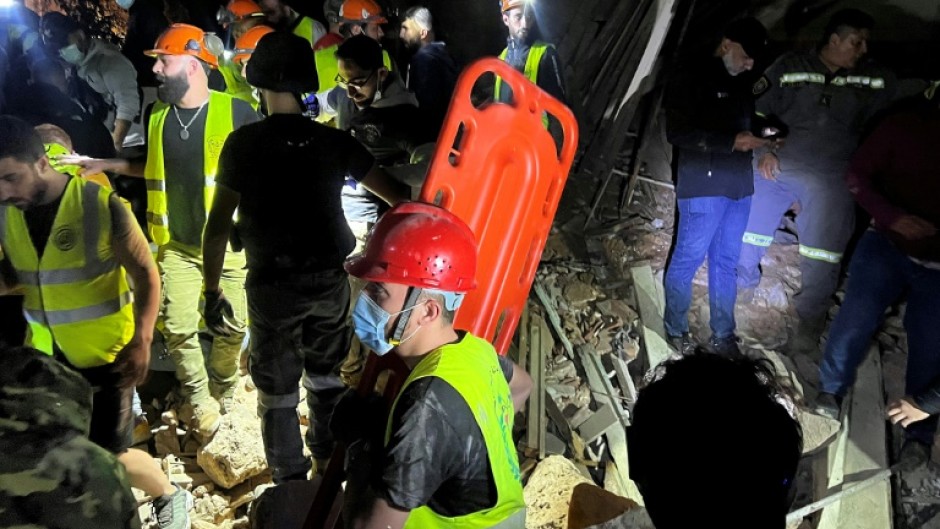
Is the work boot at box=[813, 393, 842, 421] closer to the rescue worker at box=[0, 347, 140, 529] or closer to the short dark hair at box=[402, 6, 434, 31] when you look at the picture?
the rescue worker at box=[0, 347, 140, 529]

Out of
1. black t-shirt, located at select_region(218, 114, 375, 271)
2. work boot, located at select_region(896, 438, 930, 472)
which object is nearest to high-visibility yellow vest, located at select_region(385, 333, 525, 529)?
black t-shirt, located at select_region(218, 114, 375, 271)

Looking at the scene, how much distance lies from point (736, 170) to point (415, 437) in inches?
91.4

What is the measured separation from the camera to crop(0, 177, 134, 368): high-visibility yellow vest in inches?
68.1

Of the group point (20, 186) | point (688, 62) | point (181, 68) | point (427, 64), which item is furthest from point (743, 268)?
point (20, 186)

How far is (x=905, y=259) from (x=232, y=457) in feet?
9.77

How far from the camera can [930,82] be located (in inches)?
98.0

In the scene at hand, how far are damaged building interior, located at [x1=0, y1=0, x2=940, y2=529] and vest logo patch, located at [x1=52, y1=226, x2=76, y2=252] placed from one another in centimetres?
1

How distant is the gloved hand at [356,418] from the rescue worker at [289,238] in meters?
0.82

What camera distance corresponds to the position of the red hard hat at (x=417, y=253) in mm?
1448

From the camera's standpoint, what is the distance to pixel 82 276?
72.3 inches

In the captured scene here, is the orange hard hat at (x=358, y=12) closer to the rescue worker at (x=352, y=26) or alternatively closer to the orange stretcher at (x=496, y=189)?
the rescue worker at (x=352, y=26)

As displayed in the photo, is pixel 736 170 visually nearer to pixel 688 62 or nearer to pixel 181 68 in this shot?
pixel 688 62

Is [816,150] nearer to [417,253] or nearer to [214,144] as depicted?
[417,253]

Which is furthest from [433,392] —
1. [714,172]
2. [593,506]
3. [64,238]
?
[714,172]
